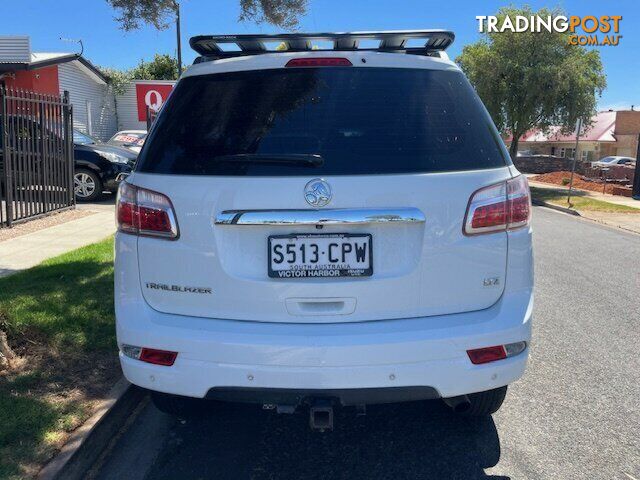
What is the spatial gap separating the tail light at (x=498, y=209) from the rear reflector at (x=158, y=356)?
144cm

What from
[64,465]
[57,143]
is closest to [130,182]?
[64,465]

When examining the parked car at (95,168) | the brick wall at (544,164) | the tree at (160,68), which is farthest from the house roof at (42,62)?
the brick wall at (544,164)

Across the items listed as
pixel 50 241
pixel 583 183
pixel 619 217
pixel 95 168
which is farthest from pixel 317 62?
pixel 583 183

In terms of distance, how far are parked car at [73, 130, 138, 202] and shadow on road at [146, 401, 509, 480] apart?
9987mm

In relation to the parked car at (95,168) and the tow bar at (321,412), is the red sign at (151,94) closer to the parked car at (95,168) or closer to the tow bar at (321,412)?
the parked car at (95,168)

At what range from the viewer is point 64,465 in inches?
114

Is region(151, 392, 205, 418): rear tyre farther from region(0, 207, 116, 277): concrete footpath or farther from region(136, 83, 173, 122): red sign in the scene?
region(136, 83, 173, 122): red sign

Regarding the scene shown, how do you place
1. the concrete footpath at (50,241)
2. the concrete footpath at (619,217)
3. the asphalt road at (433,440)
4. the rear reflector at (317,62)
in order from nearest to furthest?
the rear reflector at (317,62) → the asphalt road at (433,440) → the concrete footpath at (50,241) → the concrete footpath at (619,217)

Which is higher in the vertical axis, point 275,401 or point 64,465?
point 275,401

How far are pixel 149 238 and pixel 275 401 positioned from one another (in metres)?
0.94

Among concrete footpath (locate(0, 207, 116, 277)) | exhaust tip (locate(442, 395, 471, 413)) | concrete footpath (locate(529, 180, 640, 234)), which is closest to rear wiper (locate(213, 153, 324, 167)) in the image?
exhaust tip (locate(442, 395, 471, 413))

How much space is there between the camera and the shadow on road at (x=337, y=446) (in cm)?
308

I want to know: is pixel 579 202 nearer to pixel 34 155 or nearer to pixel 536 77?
pixel 536 77

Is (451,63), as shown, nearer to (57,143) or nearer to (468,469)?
(468,469)
